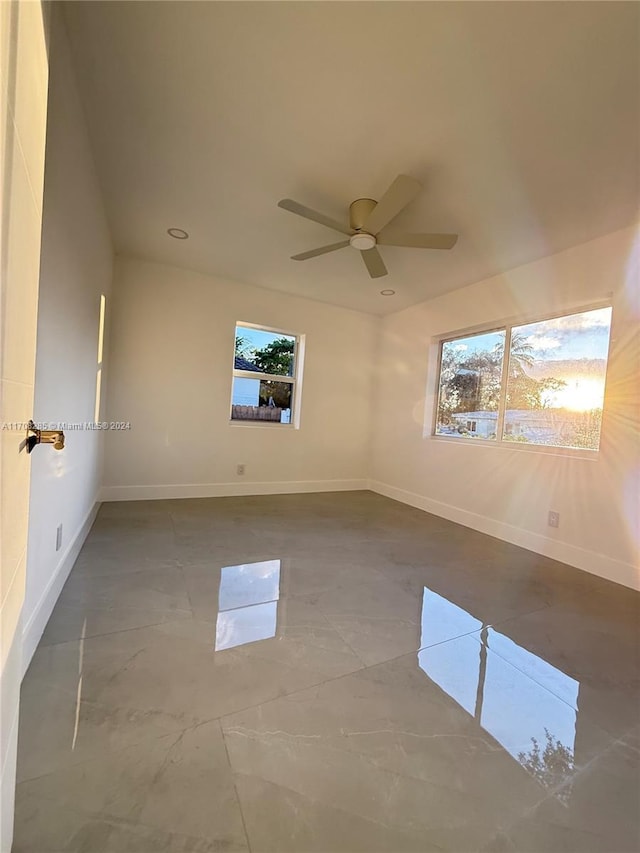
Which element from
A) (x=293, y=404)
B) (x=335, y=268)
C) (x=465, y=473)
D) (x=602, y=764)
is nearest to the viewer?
(x=602, y=764)

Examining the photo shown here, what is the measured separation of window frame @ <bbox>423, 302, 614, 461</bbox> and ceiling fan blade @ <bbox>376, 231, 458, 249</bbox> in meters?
1.34

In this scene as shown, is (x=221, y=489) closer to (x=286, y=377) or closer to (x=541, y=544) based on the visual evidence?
(x=286, y=377)

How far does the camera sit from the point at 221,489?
4.35 meters

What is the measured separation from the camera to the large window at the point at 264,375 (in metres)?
4.47

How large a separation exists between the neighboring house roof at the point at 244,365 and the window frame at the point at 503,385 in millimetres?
2136

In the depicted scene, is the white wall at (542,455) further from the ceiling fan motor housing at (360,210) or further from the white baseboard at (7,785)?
the white baseboard at (7,785)

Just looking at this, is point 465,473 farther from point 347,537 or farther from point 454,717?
point 454,717

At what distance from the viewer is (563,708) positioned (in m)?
1.38

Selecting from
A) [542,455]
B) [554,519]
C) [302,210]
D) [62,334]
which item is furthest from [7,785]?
[542,455]

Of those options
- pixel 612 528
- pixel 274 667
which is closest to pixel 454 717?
pixel 274 667

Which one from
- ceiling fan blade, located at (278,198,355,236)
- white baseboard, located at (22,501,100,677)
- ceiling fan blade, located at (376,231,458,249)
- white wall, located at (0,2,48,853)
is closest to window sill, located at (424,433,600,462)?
ceiling fan blade, located at (376,231,458,249)

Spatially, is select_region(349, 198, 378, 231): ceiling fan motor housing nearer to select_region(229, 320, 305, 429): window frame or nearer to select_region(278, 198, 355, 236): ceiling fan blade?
select_region(278, 198, 355, 236): ceiling fan blade

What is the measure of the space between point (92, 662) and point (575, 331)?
3862mm

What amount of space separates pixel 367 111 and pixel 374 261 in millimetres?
1106
